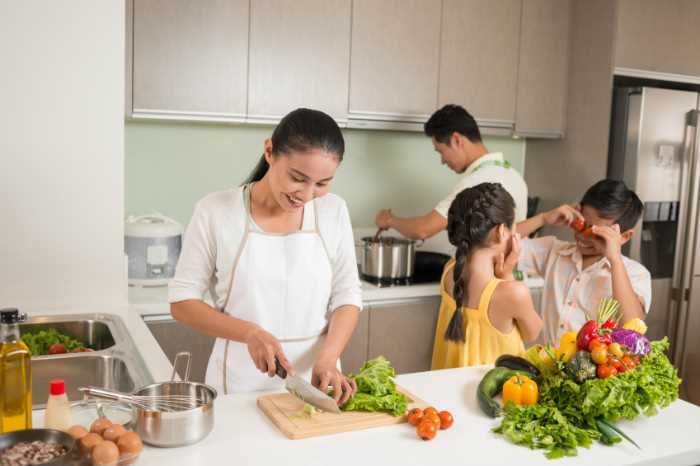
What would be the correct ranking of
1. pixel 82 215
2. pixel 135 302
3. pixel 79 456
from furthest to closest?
pixel 135 302
pixel 82 215
pixel 79 456

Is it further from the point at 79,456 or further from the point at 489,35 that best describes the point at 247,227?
the point at 489,35

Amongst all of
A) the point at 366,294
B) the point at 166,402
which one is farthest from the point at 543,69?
the point at 166,402

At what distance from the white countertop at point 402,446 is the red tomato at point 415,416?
15 millimetres

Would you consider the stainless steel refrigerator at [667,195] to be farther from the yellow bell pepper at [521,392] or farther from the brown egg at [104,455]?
the brown egg at [104,455]

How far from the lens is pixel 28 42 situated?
6.90 feet

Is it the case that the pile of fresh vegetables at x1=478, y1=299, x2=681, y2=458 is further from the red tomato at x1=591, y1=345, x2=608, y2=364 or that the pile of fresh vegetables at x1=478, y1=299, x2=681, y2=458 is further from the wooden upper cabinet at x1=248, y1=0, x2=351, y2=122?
the wooden upper cabinet at x1=248, y1=0, x2=351, y2=122

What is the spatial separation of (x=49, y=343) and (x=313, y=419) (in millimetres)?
944

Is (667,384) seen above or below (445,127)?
below

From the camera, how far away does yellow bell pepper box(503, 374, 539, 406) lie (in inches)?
57.4

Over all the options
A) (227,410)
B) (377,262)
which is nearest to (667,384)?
(227,410)

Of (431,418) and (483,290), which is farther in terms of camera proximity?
(483,290)

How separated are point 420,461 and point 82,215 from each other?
1498 millimetres

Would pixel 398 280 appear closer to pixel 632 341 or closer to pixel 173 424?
pixel 632 341

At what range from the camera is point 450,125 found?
3.02 metres
